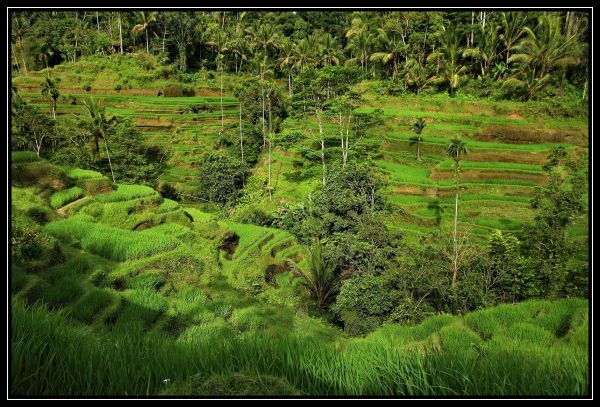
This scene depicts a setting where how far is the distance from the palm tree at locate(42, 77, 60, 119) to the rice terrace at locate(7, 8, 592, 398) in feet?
1.18

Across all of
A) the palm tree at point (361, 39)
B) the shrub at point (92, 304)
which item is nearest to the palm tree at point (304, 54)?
the palm tree at point (361, 39)

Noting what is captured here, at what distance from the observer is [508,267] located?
591 inches

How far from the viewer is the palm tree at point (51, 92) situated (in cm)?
3359

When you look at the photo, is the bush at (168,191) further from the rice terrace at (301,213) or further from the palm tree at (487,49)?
the palm tree at (487,49)

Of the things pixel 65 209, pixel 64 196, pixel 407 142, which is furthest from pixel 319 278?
pixel 407 142

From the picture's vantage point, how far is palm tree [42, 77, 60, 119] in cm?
3359

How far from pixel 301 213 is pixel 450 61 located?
91.0ft

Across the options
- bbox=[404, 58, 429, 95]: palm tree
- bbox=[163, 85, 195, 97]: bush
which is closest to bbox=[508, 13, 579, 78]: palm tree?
bbox=[404, 58, 429, 95]: palm tree

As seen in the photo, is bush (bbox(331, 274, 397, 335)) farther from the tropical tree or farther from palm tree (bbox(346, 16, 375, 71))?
the tropical tree

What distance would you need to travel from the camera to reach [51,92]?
109 ft

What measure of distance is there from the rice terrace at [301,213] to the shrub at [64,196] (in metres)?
0.08
